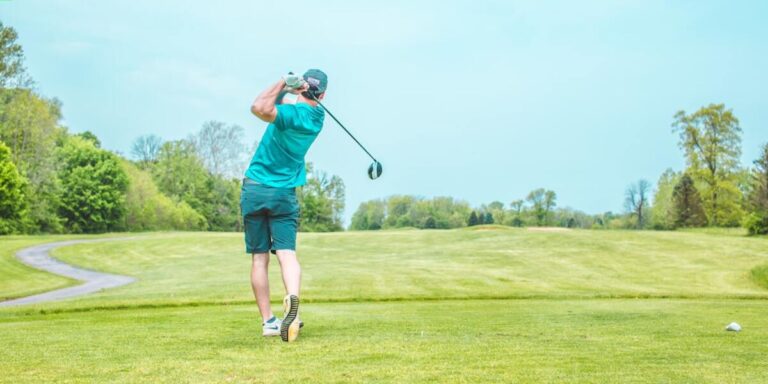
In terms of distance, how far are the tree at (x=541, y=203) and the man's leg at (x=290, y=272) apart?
223 ft

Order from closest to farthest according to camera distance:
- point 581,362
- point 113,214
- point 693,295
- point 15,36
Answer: point 581,362 → point 693,295 → point 15,36 → point 113,214

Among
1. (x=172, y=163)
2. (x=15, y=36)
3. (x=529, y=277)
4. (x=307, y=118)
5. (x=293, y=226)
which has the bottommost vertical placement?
(x=529, y=277)

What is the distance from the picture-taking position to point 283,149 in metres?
5.83

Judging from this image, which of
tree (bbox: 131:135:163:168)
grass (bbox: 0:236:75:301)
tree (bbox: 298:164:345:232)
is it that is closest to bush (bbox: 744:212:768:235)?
grass (bbox: 0:236:75:301)

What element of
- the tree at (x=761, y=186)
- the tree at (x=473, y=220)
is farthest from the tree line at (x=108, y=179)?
the tree at (x=761, y=186)

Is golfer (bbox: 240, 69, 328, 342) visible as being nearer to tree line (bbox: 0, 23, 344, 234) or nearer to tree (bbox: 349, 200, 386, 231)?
tree line (bbox: 0, 23, 344, 234)

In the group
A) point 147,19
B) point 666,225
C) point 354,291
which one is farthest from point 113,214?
point 354,291

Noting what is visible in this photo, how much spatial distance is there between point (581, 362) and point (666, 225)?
Answer: 59613 mm

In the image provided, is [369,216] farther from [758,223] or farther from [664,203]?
[758,223]

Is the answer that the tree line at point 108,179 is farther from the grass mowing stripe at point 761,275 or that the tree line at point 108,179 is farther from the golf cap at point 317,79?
the golf cap at point 317,79

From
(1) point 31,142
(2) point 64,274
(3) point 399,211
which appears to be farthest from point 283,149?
(3) point 399,211

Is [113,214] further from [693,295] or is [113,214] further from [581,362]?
[581,362]

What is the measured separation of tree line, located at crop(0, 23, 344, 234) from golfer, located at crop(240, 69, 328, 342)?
40.4 metres

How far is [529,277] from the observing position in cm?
2250
